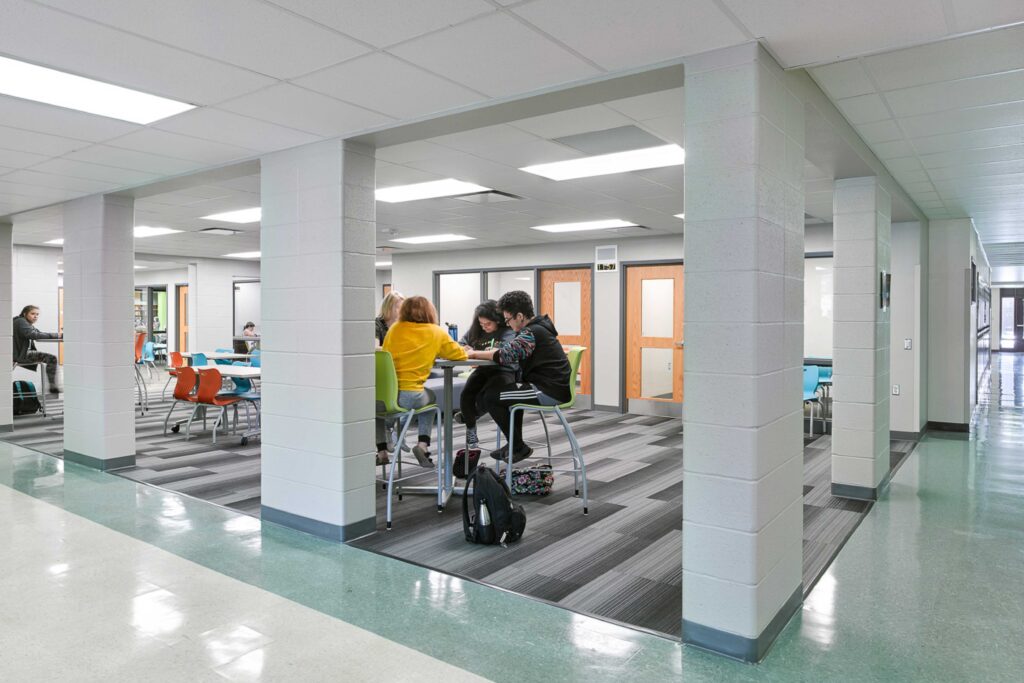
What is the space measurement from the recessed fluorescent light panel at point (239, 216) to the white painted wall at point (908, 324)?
6.67 metres

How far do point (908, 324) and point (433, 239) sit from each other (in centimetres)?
587

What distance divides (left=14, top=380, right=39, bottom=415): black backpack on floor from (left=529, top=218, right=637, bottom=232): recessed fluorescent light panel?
6.71 m

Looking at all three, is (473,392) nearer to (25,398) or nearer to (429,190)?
(429,190)

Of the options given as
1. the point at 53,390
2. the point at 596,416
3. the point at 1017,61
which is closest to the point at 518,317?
the point at 1017,61

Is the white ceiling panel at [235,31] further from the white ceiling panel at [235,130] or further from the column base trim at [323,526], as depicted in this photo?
the column base trim at [323,526]

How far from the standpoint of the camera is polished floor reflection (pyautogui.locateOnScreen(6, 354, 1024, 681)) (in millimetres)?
2439

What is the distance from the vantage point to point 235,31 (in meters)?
2.42

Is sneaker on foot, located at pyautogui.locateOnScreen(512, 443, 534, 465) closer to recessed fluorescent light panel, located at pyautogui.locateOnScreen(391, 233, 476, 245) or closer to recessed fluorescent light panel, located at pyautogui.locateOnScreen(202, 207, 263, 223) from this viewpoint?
recessed fluorescent light panel, located at pyautogui.locateOnScreen(202, 207, 263, 223)

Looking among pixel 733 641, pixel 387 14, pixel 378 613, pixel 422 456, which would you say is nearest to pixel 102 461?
pixel 422 456

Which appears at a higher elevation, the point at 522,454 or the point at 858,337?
the point at 858,337

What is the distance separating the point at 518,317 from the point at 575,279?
516 centimetres

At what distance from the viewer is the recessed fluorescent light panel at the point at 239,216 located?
6973mm

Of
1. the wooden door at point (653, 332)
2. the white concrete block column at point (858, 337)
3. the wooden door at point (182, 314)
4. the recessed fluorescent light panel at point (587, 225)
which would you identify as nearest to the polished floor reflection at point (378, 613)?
the white concrete block column at point (858, 337)

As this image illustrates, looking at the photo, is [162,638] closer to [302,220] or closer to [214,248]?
[302,220]
